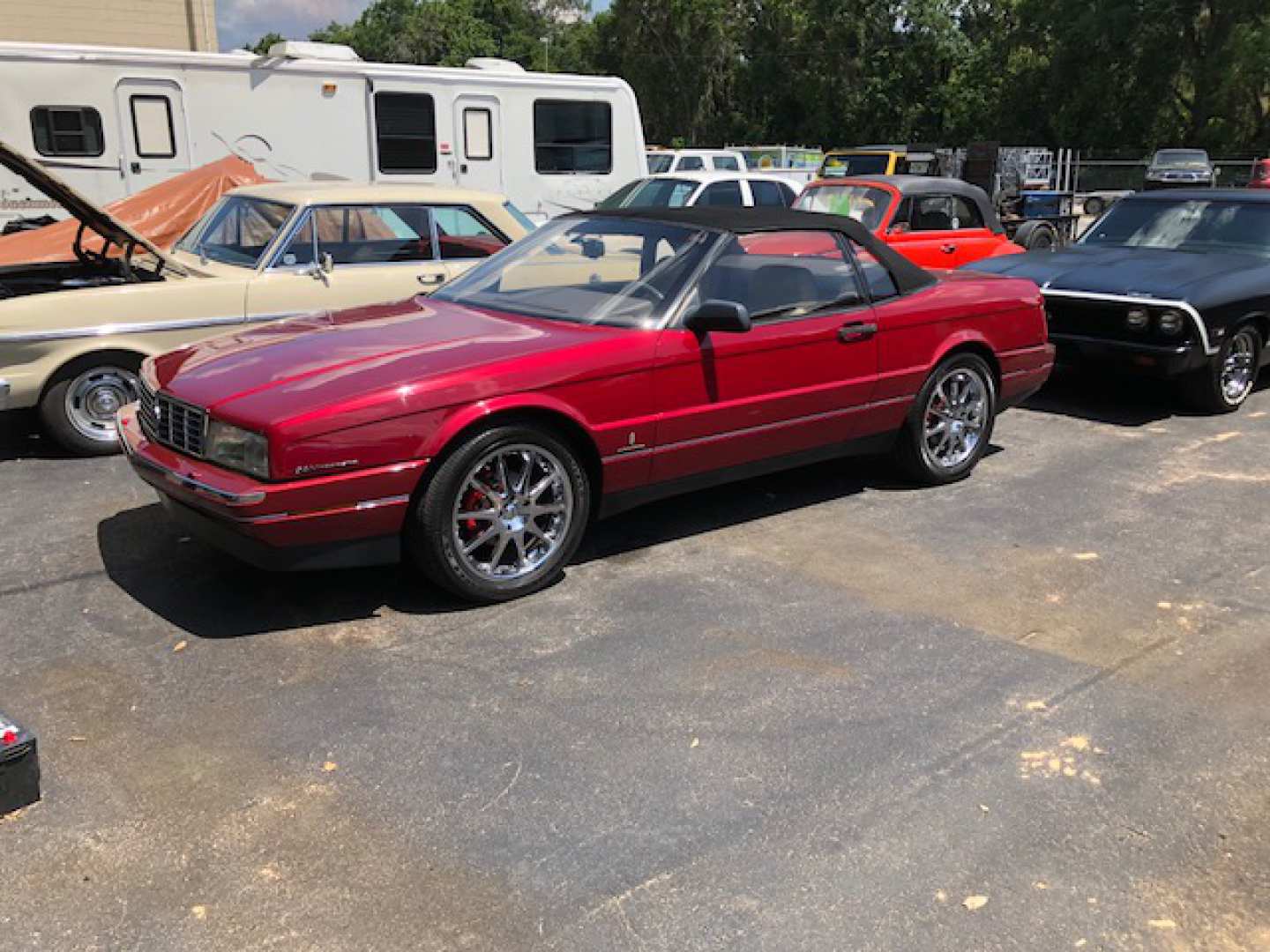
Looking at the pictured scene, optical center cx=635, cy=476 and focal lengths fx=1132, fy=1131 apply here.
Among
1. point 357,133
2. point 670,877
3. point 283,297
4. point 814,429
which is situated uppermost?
point 357,133

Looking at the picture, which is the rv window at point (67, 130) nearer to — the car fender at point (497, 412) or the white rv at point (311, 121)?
the white rv at point (311, 121)

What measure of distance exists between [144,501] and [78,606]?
4.69 feet

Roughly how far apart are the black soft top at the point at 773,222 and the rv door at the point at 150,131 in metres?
7.61

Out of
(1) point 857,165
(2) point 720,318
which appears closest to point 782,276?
(2) point 720,318

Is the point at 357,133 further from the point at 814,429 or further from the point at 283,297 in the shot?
the point at 814,429

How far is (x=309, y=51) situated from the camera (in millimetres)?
12492

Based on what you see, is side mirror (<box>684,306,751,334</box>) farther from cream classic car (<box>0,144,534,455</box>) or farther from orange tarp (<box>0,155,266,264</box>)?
orange tarp (<box>0,155,266,264</box>)

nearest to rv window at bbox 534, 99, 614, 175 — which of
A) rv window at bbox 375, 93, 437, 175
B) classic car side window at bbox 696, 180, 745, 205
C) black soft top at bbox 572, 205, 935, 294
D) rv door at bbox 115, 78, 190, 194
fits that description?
rv window at bbox 375, 93, 437, 175

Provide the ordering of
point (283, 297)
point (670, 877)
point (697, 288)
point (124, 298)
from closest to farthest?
point (670, 877) < point (697, 288) < point (124, 298) < point (283, 297)

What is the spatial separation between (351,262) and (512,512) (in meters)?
3.57

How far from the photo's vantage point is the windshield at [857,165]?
73.5ft

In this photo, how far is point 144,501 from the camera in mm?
5824

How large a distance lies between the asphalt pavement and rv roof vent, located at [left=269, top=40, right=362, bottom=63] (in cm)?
816

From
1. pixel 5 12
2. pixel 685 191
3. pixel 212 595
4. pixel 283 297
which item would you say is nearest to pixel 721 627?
pixel 212 595
